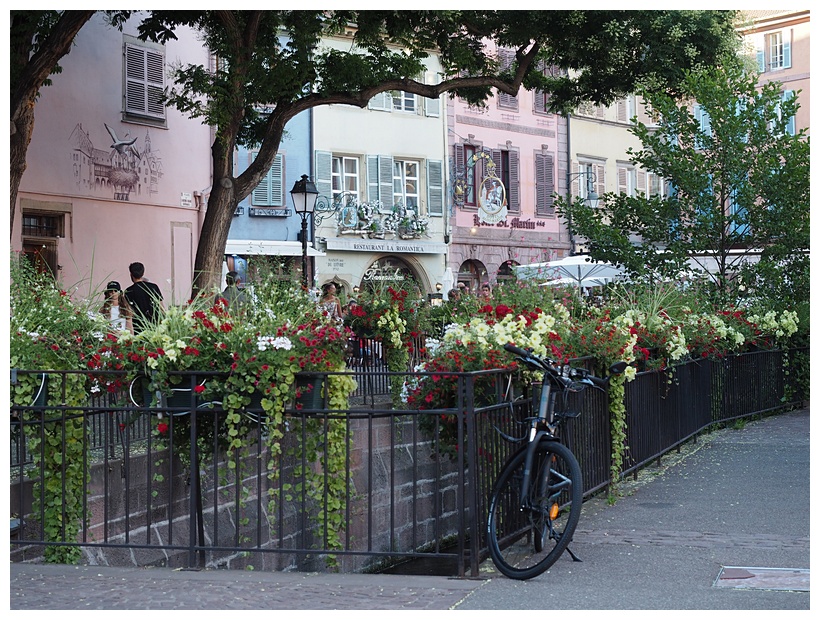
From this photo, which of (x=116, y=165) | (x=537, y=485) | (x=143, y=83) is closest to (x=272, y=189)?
(x=143, y=83)

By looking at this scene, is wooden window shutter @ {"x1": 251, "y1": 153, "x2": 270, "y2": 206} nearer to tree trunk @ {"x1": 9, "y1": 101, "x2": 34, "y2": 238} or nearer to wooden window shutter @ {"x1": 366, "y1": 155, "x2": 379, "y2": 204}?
wooden window shutter @ {"x1": 366, "y1": 155, "x2": 379, "y2": 204}

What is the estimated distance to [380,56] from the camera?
1848cm

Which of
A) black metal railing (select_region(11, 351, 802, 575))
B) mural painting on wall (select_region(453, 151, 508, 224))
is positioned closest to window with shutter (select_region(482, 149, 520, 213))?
mural painting on wall (select_region(453, 151, 508, 224))

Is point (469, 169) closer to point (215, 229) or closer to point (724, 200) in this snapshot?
point (724, 200)

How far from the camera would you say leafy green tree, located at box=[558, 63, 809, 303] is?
16.9 m

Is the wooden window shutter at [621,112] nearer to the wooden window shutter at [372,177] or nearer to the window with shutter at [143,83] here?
the wooden window shutter at [372,177]

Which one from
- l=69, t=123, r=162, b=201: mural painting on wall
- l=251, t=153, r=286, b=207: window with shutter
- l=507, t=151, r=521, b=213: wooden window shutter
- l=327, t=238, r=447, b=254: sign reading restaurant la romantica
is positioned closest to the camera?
l=69, t=123, r=162, b=201: mural painting on wall

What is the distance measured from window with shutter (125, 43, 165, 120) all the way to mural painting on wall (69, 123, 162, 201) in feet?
1.62

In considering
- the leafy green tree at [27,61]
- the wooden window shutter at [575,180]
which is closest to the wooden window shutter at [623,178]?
the wooden window shutter at [575,180]

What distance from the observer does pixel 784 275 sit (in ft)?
56.3

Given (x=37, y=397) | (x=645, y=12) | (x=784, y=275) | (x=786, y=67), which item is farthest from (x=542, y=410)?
(x=786, y=67)

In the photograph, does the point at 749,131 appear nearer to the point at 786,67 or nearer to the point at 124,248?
the point at 124,248

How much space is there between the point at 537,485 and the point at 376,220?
94.9ft
